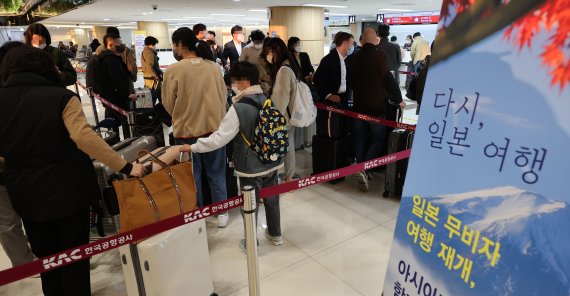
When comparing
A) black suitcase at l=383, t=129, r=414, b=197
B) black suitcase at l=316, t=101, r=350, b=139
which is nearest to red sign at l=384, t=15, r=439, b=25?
black suitcase at l=316, t=101, r=350, b=139

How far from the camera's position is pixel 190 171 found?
226 centimetres

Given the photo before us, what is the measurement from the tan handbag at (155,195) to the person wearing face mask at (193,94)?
37.3 inches

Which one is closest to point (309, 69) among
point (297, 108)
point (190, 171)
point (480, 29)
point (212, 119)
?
point (297, 108)

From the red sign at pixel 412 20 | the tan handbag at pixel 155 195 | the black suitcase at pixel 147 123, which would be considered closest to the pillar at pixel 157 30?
the red sign at pixel 412 20

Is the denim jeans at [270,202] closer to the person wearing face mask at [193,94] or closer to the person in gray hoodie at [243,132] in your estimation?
the person in gray hoodie at [243,132]

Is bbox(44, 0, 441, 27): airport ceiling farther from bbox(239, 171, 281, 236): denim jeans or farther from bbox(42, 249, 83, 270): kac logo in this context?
bbox(42, 249, 83, 270): kac logo

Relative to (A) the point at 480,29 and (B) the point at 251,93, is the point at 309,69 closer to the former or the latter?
(B) the point at 251,93

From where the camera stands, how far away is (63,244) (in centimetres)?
Answer: 222

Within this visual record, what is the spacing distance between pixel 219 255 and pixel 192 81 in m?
1.42

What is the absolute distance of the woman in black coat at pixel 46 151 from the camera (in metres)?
1.93

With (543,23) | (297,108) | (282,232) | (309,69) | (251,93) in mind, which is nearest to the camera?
(543,23)

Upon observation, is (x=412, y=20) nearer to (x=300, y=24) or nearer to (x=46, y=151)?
(x=300, y=24)

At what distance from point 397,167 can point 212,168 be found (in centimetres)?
192

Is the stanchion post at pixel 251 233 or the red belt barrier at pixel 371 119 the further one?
the red belt barrier at pixel 371 119
